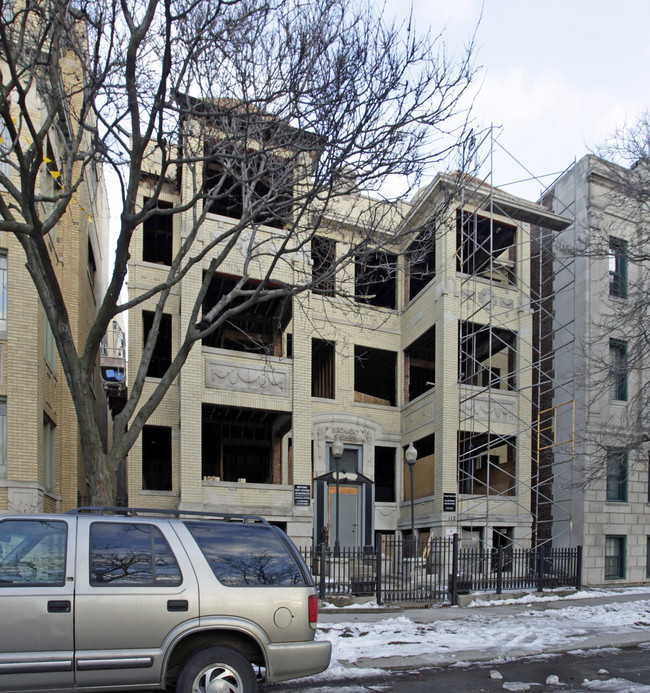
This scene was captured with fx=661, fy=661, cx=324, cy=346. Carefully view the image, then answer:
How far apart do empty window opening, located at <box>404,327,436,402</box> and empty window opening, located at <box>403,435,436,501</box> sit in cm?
194

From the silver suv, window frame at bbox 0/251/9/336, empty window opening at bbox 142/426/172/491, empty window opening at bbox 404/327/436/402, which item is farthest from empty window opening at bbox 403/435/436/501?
the silver suv

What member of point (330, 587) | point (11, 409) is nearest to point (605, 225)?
point (330, 587)

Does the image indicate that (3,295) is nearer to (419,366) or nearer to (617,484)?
(419,366)

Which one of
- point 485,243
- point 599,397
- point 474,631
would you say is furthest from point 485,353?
point 474,631

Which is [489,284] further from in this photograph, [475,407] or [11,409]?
[11,409]

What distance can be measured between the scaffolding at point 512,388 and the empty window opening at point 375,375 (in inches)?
128

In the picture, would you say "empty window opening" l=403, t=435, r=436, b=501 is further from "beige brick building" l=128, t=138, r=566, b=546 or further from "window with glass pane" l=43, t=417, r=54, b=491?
"window with glass pane" l=43, t=417, r=54, b=491

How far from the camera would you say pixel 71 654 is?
5.34 meters

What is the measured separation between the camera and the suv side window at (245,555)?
6008mm

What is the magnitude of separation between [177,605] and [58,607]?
3.14 feet

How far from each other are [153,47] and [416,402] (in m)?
16.9

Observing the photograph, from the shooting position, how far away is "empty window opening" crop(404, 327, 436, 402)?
25781 mm

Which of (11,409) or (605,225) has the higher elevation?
(605,225)

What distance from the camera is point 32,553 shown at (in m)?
5.55
